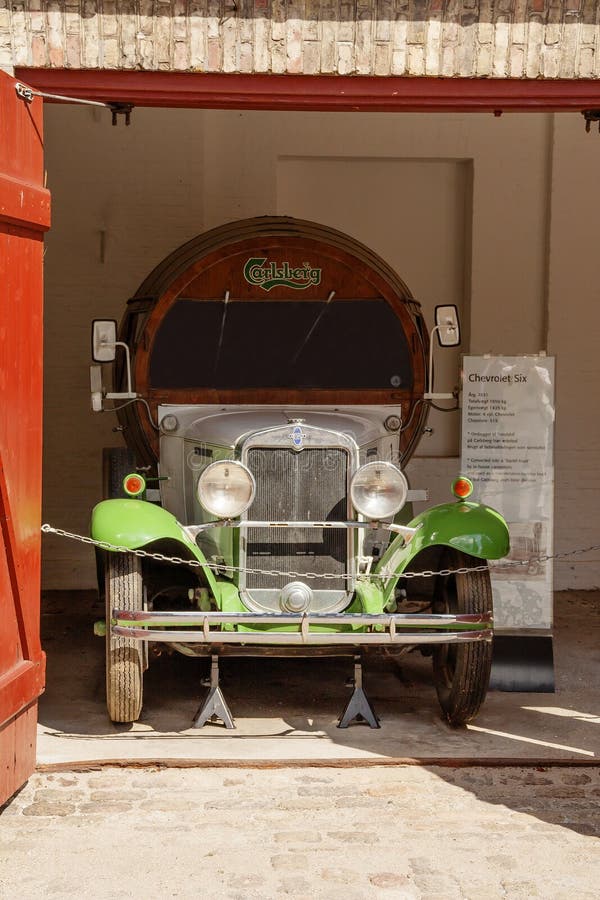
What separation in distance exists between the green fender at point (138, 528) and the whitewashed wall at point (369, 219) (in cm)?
368

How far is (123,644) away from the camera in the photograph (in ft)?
19.3

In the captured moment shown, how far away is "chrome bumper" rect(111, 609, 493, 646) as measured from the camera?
557cm

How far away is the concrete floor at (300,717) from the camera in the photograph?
5684 millimetres

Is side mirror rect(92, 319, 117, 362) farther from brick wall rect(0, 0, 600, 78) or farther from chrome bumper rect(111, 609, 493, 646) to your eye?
brick wall rect(0, 0, 600, 78)

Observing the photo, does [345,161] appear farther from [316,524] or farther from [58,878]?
[58,878]

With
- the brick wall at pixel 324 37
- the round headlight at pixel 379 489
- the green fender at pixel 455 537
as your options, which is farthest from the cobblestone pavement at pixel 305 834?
the brick wall at pixel 324 37

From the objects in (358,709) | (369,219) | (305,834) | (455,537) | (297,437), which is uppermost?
(369,219)

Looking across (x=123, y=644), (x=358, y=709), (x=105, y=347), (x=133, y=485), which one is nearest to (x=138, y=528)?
(x=133, y=485)

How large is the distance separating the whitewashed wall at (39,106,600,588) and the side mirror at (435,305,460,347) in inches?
122

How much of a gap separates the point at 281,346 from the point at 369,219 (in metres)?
3.30

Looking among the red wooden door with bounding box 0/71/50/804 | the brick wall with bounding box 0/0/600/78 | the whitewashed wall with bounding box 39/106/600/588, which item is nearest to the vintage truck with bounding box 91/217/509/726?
the red wooden door with bounding box 0/71/50/804

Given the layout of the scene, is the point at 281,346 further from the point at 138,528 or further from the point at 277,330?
the point at 138,528

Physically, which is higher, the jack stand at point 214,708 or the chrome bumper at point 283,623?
the chrome bumper at point 283,623

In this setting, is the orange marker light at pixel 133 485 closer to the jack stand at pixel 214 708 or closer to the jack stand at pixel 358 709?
the jack stand at pixel 214 708
